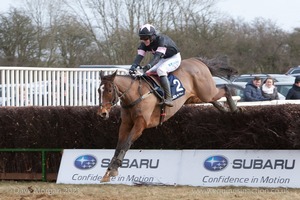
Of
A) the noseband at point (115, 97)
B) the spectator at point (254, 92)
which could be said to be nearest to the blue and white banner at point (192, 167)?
the noseband at point (115, 97)

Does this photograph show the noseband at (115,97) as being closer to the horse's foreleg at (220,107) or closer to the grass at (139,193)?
the grass at (139,193)

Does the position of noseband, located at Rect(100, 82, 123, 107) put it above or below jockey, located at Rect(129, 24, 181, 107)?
below

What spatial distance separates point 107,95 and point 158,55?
1.26 metres

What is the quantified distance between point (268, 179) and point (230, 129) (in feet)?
4.05

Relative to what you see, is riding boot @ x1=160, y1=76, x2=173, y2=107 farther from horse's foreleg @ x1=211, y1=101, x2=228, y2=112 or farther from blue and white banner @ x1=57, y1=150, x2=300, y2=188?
blue and white banner @ x1=57, y1=150, x2=300, y2=188

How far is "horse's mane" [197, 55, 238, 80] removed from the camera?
1161 cm

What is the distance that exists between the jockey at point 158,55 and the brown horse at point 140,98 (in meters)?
0.21

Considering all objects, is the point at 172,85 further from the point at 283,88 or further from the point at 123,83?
the point at 283,88

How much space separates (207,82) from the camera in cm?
1123

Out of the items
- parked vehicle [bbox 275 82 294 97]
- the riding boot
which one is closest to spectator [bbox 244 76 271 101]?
the riding boot

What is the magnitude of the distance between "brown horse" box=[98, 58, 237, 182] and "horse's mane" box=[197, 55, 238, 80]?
0.19 metres

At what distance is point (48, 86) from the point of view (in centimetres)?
1512

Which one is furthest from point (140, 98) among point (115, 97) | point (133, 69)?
point (115, 97)

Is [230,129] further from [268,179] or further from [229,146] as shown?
[268,179]
